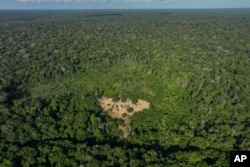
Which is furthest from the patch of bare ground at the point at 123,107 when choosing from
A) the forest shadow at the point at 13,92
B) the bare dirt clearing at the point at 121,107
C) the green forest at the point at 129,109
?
the forest shadow at the point at 13,92

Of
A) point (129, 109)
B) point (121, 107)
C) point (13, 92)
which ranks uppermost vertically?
point (13, 92)

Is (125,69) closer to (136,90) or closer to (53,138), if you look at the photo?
(136,90)

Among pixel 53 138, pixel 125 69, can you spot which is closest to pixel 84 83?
pixel 125 69

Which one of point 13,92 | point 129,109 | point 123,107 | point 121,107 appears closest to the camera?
point 129,109

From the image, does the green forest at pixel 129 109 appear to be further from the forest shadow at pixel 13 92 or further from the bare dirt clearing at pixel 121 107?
the bare dirt clearing at pixel 121 107

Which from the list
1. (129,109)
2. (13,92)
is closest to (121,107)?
(129,109)

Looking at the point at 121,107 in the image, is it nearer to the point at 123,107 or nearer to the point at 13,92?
the point at 123,107

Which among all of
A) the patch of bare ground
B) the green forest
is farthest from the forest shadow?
the patch of bare ground
